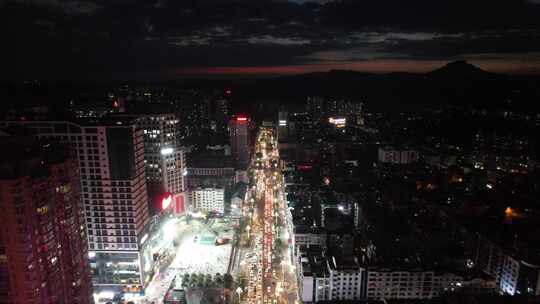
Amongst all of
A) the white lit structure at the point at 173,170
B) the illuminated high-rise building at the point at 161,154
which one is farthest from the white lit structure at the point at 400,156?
the illuminated high-rise building at the point at 161,154

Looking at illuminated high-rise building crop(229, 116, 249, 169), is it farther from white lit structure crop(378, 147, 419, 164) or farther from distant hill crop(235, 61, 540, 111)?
distant hill crop(235, 61, 540, 111)

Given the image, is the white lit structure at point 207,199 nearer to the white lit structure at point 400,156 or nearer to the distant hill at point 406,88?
the white lit structure at point 400,156

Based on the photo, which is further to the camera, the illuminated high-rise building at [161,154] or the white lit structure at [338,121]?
the white lit structure at [338,121]

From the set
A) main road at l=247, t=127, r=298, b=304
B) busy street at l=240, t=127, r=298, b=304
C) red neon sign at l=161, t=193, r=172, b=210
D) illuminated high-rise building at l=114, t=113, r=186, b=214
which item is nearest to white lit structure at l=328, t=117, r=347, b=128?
main road at l=247, t=127, r=298, b=304

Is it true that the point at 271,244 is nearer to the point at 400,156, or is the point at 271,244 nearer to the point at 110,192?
the point at 110,192

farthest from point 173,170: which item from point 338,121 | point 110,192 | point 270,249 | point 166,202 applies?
point 338,121

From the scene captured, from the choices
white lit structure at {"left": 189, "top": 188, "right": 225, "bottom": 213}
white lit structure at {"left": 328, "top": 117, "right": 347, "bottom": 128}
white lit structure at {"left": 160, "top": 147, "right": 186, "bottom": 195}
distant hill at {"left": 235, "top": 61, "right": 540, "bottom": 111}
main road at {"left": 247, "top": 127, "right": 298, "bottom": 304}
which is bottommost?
main road at {"left": 247, "top": 127, "right": 298, "bottom": 304}
